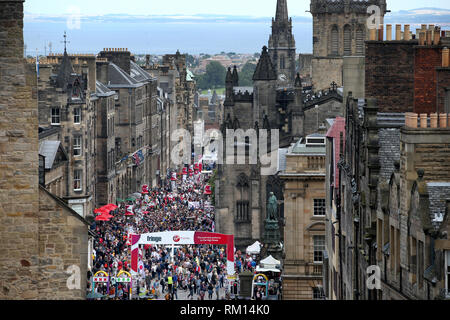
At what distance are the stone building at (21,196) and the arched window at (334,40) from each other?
8975 centimetres

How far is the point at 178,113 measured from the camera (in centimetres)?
16900

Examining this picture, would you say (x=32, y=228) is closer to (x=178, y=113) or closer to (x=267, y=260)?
(x=267, y=260)

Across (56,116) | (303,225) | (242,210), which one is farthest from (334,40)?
(303,225)

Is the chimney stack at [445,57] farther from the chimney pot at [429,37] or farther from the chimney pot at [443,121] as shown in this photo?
the chimney pot at [443,121]

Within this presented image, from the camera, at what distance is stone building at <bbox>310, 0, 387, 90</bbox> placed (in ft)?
370

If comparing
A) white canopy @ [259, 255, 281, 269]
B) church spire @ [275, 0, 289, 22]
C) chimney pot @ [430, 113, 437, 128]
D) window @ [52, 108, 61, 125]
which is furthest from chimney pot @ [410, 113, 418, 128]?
church spire @ [275, 0, 289, 22]

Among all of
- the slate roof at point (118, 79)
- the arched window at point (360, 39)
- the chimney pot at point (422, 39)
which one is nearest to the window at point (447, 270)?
the chimney pot at point (422, 39)

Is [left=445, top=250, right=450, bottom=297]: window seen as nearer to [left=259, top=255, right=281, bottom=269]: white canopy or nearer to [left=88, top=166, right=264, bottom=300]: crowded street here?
[left=88, top=166, right=264, bottom=300]: crowded street

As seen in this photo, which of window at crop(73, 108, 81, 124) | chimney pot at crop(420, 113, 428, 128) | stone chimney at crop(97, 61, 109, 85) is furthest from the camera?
stone chimney at crop(97, 61, 109, 85)

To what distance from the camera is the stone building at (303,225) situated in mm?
58062

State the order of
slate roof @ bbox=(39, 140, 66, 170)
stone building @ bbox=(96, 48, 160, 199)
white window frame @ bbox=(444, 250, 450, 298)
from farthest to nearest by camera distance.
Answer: stone building @ bbox=(96, 48, 160, 199)
slate roof @ bbox=(39, 140, 66, 170)
white window frame @ bbox=(444, 250, 450, 298)

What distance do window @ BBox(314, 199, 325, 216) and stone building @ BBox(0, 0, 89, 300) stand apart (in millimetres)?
34033

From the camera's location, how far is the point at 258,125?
103 meters

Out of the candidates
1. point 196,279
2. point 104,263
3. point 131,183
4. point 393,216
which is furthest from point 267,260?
point 131,183
